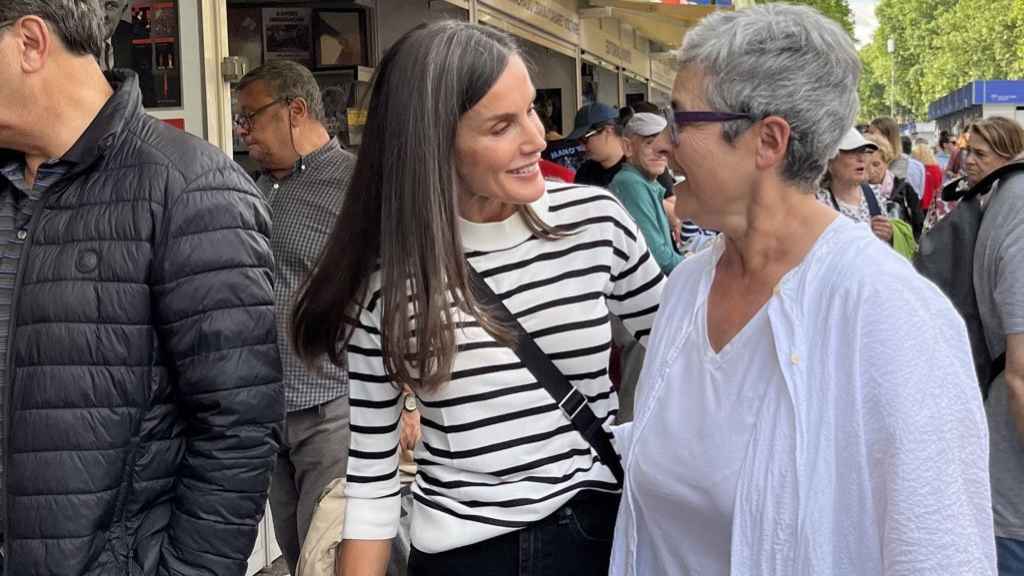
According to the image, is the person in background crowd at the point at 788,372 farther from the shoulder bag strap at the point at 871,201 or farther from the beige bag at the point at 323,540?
the shoulder bag strap at the point at 871,201

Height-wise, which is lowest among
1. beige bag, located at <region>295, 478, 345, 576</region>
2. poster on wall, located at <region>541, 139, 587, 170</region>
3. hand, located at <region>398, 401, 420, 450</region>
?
beige bag, located at <region>295, 478, 345, 576</region>

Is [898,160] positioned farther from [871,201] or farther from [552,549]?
[552,549]

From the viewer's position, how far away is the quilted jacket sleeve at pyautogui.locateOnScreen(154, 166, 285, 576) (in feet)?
6.90

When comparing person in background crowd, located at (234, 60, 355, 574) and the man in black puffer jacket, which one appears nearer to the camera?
the man in black puffer jacket

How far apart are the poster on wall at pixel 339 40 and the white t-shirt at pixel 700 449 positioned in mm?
6229

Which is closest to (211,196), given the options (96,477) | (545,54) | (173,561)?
(96,477)

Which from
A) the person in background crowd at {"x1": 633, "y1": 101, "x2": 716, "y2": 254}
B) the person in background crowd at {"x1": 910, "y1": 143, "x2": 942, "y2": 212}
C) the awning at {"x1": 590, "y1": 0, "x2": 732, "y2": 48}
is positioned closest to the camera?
the person in background crowd at {"x1": 633, "y1": 101, "x2": 716, "y2": 254}

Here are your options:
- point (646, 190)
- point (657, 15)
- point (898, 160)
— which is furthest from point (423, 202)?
point (657, 15)

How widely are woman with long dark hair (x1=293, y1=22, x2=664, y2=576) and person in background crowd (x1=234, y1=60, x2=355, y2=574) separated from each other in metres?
1.61

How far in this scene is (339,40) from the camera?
26.7 feet

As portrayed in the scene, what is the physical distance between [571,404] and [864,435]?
64 cm

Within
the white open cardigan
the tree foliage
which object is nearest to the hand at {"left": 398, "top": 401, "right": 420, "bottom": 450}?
the white open cardigan

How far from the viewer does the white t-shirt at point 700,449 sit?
1851mm

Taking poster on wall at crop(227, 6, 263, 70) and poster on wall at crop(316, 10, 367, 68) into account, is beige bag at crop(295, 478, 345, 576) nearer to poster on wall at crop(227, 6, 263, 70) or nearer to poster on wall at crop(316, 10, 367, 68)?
poster on wall at crop(227, 6, 263, 70)
